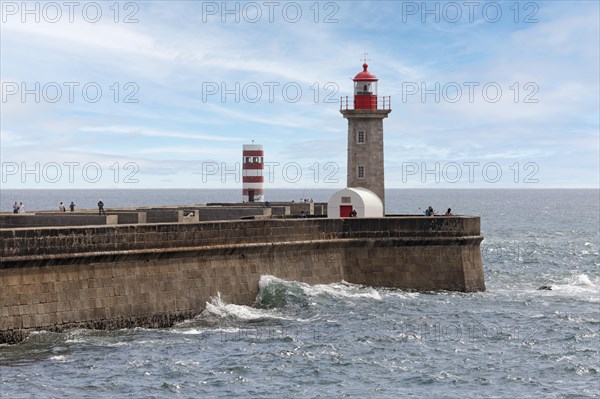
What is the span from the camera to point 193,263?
96.2 feet

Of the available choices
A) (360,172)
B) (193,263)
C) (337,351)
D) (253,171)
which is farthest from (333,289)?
(253,171)

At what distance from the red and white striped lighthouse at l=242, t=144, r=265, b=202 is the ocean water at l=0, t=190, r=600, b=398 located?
18.5 meters

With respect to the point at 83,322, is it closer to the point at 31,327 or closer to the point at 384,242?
the point at 31,327

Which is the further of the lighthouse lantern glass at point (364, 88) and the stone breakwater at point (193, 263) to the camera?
the lighthouse lantern glass at point (364, 88)

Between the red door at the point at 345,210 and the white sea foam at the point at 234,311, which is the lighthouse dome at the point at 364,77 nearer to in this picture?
the red door at the point at 345,210

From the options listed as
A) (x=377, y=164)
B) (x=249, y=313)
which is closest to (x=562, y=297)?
(x=377, y=164)

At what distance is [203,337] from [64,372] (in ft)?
17.2

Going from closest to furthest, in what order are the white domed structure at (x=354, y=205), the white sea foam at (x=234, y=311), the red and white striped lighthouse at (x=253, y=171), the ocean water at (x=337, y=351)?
the ocean water at (x=337, y=351) → the white sea foam at (x=234, y=311) → the white domed structure at (x=354, y=205) → the red and white striped lighthouse at (x=253, y=171)

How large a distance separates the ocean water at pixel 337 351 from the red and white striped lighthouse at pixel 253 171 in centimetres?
1849

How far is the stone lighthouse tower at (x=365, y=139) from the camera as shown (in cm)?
4225

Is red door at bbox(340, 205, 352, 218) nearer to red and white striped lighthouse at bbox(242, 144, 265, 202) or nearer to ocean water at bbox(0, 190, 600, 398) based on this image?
ocean water at bbox(0, 190, 600, 398)

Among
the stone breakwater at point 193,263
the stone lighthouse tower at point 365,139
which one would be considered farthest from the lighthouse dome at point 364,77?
the stone breakwater at point 193,263

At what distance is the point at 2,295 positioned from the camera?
24.0 metres

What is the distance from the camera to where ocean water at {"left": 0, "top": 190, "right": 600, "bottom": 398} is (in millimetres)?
21734
